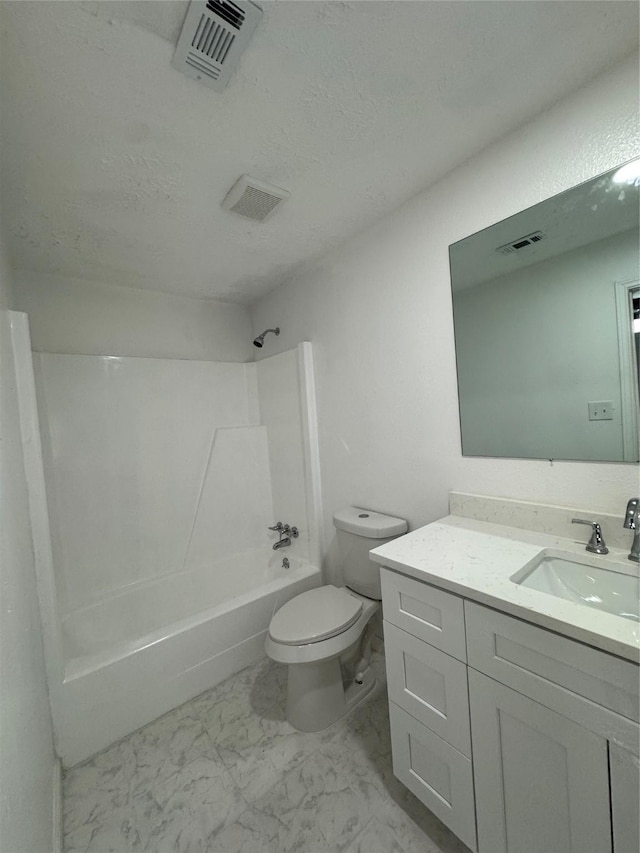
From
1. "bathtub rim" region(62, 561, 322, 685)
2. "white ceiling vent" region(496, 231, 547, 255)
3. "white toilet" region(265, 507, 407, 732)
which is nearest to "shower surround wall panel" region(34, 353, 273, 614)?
"bathtub rim" region(62, 561, 322, 685)

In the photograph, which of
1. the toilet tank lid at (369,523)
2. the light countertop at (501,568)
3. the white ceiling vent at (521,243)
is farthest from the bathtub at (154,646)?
the white ceiling vent at (521,243)

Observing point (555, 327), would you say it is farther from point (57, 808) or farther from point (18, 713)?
point (57, 808)

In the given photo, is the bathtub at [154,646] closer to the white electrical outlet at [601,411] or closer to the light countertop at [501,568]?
the light countertop at [501,568]

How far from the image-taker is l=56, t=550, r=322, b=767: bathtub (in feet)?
4.66

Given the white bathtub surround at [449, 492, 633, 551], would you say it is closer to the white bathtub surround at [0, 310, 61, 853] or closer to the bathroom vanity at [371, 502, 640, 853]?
the bathroom vanity at [371, 502, 640, 853]

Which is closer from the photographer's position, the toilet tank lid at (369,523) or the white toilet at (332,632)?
Answer: the white toilet at (332,632)

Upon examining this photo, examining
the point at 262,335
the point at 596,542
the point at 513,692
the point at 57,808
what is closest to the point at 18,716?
the point at 57,808

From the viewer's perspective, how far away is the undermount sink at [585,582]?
89 cm

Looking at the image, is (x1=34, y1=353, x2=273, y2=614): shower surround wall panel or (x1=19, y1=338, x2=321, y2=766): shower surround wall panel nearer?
(x1=19, y1=338, x2=321, y2=766): shower surround wall panel

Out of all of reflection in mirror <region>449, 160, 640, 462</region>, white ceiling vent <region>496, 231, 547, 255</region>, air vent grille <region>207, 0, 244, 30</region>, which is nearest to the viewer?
air vent grille <region>207, 0, 244, 30</region>

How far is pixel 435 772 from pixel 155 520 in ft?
6.30

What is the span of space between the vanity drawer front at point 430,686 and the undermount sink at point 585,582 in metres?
0.33

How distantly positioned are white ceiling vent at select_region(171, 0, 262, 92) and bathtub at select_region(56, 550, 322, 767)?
2162 mm

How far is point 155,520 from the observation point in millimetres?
2168
